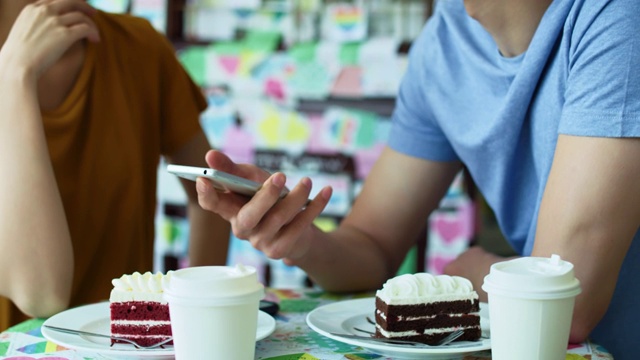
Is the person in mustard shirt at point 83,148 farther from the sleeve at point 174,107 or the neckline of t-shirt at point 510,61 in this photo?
the neckline of t-shirt at point 510,61

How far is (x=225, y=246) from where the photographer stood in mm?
1835

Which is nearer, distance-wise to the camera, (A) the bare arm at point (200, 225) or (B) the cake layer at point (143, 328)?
(B) the cake layer at point (143, 328)

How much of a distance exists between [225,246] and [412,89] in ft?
2.04

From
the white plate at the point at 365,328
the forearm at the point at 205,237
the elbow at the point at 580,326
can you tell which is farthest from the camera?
the forearm at the point at 205,237

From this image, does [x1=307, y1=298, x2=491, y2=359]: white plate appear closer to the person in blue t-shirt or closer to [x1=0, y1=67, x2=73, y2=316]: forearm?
the person in blue t-shirt

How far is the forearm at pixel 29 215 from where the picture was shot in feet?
4.09

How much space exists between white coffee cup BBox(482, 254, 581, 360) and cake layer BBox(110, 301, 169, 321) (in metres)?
0.44

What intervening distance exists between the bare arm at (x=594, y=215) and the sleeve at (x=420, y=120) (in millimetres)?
509

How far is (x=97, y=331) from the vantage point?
3.46 feet

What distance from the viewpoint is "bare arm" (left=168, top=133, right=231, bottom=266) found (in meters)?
1.78

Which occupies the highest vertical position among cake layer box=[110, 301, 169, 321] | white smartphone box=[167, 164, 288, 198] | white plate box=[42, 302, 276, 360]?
white smartphone box=[167, 164, 288, 198]

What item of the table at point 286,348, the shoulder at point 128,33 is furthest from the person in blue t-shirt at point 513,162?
the shoulder at point 128,33

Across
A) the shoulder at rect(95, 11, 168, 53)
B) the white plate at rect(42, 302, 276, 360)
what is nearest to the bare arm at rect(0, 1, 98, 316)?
the white plate at rect(42, 302, 276, 360)

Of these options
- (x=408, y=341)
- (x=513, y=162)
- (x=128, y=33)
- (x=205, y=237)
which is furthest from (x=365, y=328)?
(x=128, y=33)
